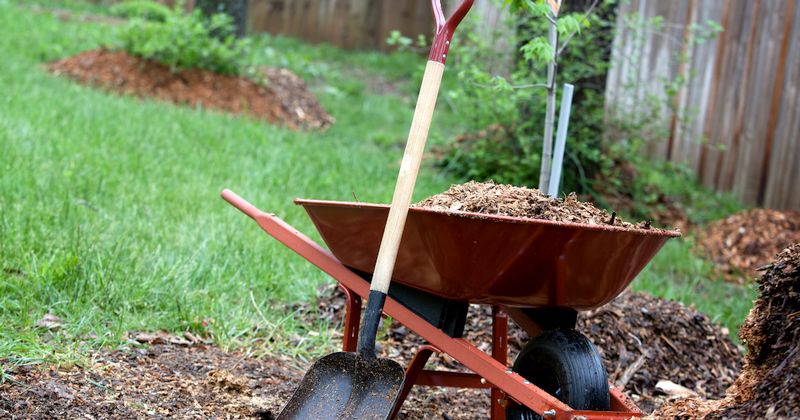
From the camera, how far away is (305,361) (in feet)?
10.8

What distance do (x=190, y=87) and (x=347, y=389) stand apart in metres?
6.81

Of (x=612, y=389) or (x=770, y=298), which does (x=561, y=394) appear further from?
(x=770, y=298)

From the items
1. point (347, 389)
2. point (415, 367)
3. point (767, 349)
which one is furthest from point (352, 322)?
point (767, 349)

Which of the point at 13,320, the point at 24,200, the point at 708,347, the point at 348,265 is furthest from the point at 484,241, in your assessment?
the point at 24,200

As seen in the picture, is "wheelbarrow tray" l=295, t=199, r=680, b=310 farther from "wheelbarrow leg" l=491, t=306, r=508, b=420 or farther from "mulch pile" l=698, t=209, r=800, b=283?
"mulch pile" l=698, t=209, r=800, b=283

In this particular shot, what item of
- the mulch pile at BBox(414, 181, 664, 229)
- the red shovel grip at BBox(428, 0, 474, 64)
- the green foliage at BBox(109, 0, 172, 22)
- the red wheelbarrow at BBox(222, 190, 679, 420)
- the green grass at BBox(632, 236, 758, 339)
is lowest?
the green grass at BBox(632, 236, 758, 339)

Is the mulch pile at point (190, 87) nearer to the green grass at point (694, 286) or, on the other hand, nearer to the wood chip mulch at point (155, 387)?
the green grass at point (694, 286)

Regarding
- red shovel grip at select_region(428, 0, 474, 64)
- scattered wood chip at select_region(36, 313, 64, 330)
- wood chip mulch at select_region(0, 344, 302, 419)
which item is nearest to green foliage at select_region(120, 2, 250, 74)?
scattered wood chip at select_region(36, 313, 64, 330)

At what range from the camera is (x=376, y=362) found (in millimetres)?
2375

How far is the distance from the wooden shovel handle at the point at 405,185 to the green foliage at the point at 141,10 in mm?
10429

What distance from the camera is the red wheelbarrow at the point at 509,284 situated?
211 centimetres

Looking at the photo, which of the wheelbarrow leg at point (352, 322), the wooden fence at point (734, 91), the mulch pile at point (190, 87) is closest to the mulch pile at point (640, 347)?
the wheelbarrow leg at point (352, 322)

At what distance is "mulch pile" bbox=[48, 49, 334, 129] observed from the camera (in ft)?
27.7

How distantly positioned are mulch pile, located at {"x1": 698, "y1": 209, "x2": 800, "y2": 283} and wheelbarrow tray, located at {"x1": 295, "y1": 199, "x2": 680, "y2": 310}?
11.6 ft
